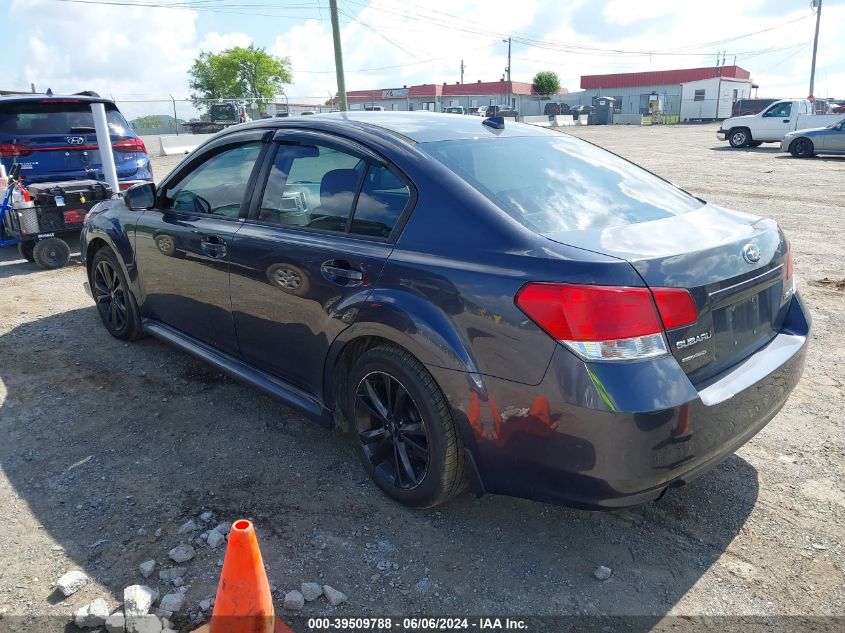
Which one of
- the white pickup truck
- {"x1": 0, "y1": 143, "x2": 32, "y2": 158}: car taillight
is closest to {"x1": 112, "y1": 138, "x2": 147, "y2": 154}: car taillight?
{"x1": 0, "y1": 143, "x2": 32, "y2": 158}: car taillight

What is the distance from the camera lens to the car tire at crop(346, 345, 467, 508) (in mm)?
2652

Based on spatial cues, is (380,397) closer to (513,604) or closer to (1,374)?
(513,604)

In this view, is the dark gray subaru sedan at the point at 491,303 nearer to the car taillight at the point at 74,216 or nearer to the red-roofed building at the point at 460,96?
the car taillight at the point at 74,216

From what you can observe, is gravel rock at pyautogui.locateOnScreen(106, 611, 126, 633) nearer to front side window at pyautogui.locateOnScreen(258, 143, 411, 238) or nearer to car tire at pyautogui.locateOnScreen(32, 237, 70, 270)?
front side window at pyautogui.locateOnScreen(258, 143, 411, 238)

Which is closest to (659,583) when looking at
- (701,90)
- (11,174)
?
(11,174)

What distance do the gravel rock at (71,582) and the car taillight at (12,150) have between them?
7266 mm

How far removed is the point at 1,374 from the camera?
15.2 ft

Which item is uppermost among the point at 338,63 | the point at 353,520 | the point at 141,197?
the point at 338,63

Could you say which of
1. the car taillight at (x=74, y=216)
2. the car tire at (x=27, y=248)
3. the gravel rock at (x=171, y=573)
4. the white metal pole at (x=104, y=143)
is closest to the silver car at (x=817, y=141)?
the white metal pole at (x=104, y=143)

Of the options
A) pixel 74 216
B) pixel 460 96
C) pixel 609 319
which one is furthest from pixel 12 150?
pixel 460 96

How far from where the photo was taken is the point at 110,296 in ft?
16.8

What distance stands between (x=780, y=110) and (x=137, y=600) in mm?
27570

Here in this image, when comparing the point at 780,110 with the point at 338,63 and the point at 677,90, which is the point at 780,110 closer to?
the point at 338,63

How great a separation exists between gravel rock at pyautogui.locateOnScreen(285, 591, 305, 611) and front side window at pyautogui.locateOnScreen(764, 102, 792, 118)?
2703 cm
